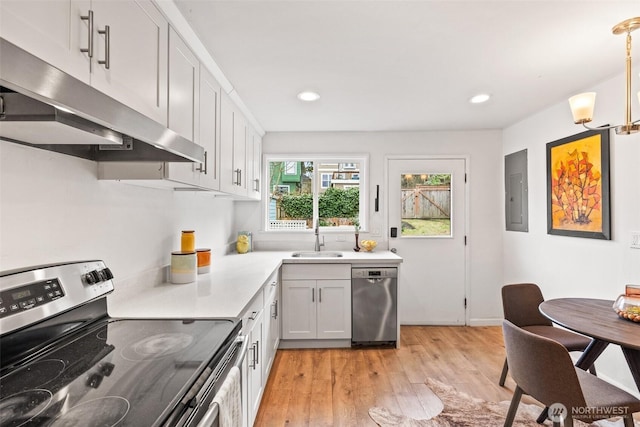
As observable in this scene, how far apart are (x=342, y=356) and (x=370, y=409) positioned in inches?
32.5

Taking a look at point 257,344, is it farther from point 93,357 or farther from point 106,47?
point 106,47

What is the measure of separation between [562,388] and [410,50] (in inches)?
75.2

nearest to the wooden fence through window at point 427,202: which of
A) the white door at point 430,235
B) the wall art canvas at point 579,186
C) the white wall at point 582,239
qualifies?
the white door at point 430,235

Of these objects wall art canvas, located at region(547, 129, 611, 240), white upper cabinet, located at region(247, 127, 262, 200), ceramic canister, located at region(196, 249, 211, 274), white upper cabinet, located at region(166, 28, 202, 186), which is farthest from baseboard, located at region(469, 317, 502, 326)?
white upper cabinet, located at region(166, 28, 202, 186)

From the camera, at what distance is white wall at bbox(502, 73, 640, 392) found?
2.23 metres

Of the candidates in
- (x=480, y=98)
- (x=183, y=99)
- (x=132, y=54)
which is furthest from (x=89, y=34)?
(x=480, y=98)

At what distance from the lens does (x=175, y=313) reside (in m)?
1.44

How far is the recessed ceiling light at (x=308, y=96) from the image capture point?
2645 mm

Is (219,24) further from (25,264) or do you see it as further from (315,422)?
(315,422)

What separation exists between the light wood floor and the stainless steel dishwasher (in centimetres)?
14

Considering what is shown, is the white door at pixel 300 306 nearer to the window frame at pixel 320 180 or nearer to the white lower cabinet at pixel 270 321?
the white lower cabinet at pixel 270 321

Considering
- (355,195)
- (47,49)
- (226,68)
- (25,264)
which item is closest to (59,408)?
(25,264)

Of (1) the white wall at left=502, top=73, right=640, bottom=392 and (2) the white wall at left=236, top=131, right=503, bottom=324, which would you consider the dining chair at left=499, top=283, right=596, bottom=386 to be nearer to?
(1) the white wall at left=502, top=73, right=640, bottom=392

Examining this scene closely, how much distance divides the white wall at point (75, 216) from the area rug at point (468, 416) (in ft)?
5.72
